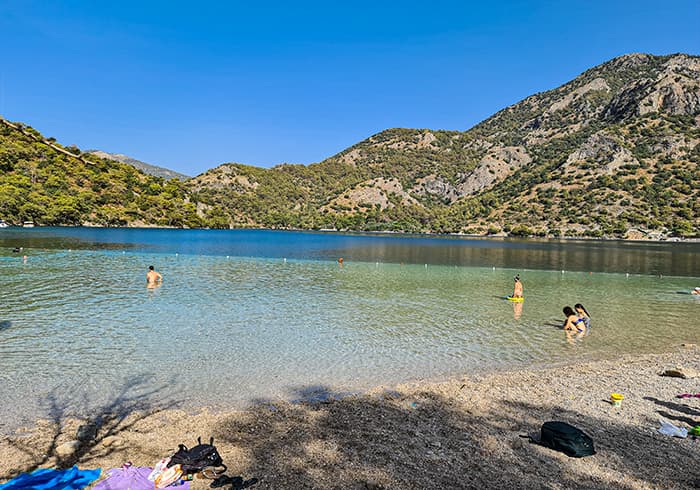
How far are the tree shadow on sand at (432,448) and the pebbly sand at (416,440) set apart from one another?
0.02 m

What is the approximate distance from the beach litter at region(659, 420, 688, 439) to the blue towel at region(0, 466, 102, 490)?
31.0 feet

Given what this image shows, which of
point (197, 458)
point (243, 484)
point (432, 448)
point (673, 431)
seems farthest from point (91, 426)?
point (673, 431)

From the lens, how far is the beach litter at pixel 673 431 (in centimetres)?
761

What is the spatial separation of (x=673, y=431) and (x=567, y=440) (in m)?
2.56

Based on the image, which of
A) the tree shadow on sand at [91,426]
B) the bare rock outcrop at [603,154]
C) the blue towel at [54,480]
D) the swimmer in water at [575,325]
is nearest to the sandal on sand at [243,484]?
the blue towel at [54,480]

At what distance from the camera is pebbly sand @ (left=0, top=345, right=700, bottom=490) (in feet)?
19.8

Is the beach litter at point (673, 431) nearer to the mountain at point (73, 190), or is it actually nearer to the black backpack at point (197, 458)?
the black backpack at point (197, 458)

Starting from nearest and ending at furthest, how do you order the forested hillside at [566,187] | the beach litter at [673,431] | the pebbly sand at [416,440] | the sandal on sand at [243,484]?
the sandal on sand at [243,484]
the pebbly sand at [416,440]
the beach litter at [673,431]
the forested hillside at [566,187]

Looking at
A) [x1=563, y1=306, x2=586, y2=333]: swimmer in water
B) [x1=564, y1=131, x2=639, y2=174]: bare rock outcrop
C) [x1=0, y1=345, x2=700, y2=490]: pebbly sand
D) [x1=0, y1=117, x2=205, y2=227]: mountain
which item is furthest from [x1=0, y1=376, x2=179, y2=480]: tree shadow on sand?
[x1=564, y1=131, x2=639, y2=174]: bare rock outcrop

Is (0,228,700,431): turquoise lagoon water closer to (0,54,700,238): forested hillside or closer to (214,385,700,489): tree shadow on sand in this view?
(214,385,700,489): tree shadow on sand

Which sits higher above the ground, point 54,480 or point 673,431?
point 54,480

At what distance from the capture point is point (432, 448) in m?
6.96

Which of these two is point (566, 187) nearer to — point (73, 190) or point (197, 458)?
point (73, 190)

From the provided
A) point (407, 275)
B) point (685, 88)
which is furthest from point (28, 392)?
point (685, 88)
